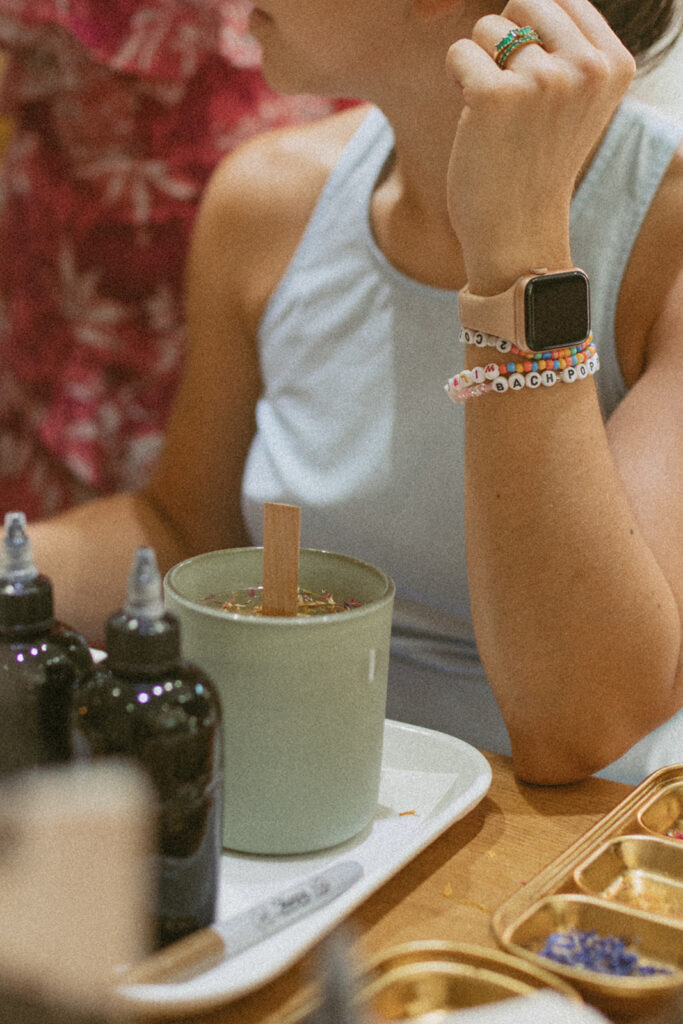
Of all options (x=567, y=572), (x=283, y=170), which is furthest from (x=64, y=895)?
(x=283, y=170)

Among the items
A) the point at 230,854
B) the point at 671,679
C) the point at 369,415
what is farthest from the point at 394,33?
the point at 230,854

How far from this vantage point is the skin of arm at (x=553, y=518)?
30.1 inches

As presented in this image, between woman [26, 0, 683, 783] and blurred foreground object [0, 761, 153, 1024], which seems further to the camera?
woman [26, 0, 683, 783]

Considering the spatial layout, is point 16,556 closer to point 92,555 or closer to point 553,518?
point 553,518

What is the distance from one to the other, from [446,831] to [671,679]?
263 millimetres

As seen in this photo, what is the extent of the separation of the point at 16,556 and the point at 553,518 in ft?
1.33

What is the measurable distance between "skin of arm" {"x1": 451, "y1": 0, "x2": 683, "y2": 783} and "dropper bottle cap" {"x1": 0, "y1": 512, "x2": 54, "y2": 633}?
0.37 metres

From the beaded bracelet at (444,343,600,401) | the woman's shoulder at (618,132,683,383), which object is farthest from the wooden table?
the woman's shoulder at (618,132,683,383)

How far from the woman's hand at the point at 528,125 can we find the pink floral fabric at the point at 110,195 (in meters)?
0.85

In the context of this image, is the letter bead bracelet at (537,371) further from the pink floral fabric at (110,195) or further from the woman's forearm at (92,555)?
the pink floral fabric at (110,195)

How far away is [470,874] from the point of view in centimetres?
63

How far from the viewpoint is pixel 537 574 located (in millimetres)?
794

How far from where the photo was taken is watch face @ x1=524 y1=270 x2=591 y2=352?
2.50ft

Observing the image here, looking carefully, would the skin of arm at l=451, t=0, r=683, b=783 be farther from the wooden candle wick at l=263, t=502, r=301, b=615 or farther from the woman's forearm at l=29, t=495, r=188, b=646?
the woman's forearm at l=29, t=495, r=188, b=646
